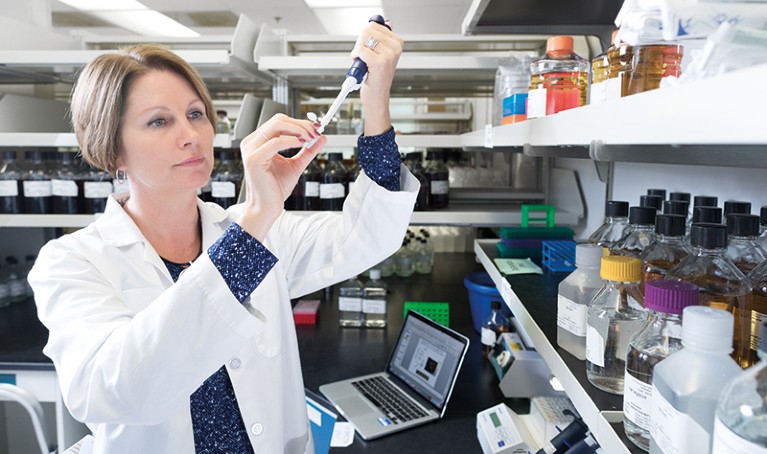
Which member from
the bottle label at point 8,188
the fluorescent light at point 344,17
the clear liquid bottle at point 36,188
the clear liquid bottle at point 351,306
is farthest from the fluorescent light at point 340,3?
the clear liquid bottle at point 351,306

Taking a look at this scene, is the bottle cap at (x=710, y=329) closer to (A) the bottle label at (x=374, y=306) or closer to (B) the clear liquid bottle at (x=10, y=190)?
(A) the bottle label at (x=374, y=306)

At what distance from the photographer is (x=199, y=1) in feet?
19.2

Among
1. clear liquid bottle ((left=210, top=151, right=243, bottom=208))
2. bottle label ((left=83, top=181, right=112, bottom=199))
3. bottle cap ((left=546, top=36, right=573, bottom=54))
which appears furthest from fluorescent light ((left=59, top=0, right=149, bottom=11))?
bottle cap ((left=546, top=36, right=573, bottom=54))

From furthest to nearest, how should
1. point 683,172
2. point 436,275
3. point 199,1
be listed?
1. point 199,1
2. point 436,275
3. point 683,172

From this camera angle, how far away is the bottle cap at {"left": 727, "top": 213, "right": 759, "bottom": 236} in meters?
0.71

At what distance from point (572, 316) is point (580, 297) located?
0.11 ft

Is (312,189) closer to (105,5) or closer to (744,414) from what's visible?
(744,414)

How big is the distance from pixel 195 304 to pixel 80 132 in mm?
700

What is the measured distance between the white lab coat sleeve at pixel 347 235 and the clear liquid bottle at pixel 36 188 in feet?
4.68

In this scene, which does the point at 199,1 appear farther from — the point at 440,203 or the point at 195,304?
the point at 195,304

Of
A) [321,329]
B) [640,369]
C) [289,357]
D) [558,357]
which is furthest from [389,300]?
[640,369]

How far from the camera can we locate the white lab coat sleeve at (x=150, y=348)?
842mm

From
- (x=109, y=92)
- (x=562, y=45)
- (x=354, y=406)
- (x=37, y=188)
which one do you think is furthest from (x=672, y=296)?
(x=37, y=188)

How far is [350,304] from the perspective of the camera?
231 cm
